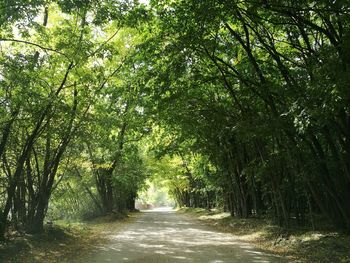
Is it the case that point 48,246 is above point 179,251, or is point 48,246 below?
above

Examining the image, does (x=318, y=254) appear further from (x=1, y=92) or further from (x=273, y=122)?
(x=1, y=92)

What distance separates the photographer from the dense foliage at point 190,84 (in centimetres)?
855

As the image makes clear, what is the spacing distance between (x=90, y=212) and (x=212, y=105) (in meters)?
17.6

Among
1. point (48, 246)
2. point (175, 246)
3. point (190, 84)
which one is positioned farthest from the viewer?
point (190, 84)

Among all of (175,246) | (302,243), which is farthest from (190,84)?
(302,243)

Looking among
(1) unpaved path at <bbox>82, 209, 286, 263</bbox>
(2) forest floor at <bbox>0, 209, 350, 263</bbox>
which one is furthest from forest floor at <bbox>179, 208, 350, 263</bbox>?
(1) unpaved path at <bbox>82, 209, 286, 263</bbox>

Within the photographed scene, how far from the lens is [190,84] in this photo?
13.0 metres

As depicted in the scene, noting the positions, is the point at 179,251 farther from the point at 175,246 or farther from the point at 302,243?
the point at 302,243

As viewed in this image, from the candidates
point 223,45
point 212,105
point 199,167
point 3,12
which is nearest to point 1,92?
point 3,12

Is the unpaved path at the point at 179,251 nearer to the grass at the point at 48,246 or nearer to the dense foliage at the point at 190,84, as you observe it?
the grass at the point at 48,246

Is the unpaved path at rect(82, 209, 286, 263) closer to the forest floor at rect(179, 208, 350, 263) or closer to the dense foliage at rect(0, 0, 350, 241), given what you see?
the forest floor at rect(179, 208, 350, 263)

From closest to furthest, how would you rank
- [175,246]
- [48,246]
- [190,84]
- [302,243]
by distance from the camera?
[302,243], [48,246], [175,246], [190,84]

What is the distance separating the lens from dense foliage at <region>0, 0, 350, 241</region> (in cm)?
855

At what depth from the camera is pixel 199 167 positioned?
91.5 ft
